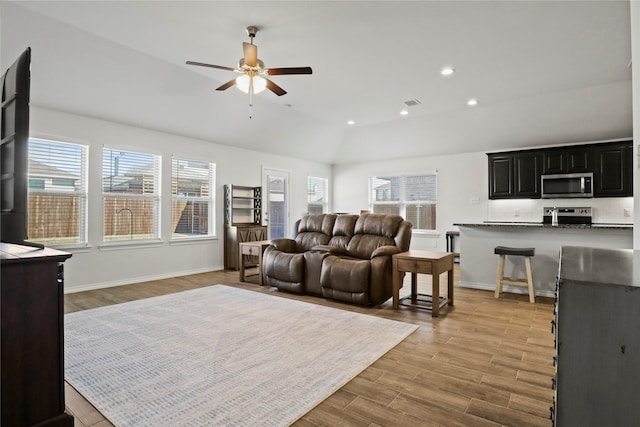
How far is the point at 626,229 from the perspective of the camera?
159 inches

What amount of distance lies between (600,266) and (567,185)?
252 inches

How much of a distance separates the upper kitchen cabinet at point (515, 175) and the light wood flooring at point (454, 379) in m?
3.51

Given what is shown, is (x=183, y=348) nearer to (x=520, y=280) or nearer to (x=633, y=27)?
(x=633, y=27)

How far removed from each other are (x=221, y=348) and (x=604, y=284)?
2.57m

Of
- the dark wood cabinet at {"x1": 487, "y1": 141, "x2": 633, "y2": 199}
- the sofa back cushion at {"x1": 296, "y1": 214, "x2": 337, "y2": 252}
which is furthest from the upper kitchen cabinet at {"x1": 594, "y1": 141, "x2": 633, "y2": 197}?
the sofa back cushion at {"x1": 296, "y1": 214, "x2": 337, "y2": 252}

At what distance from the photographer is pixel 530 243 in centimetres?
464

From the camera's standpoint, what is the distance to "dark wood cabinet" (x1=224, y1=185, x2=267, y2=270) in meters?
6.64

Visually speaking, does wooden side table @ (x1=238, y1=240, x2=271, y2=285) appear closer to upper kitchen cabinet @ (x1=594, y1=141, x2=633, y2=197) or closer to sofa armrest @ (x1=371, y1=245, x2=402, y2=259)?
sofa armrest @ (x1=371, y1=245, x2=402, y2=259)

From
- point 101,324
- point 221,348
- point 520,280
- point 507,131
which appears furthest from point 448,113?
point 101,324

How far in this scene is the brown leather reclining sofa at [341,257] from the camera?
402 cm

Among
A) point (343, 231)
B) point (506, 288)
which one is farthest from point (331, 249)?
point (506, 288)

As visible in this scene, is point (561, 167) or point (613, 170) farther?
point (561, 167)

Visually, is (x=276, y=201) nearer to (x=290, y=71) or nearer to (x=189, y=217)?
(x=189, y=217)

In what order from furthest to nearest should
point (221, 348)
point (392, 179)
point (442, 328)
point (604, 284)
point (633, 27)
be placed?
point (392, 179), point (442, 328), point (221, 348), point (633, 27), point (604, 284)
